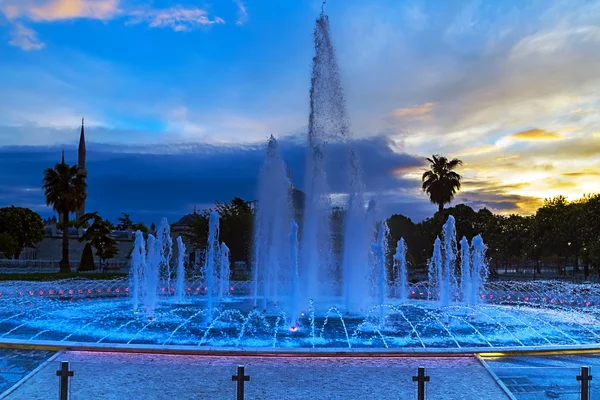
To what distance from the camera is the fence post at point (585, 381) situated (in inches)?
242

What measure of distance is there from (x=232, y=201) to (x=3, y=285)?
1219 inches

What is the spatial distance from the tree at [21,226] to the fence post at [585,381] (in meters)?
60.6

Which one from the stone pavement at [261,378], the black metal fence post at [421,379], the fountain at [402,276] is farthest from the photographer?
the fountain at [402,276]

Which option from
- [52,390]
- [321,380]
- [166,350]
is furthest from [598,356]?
[52,390]

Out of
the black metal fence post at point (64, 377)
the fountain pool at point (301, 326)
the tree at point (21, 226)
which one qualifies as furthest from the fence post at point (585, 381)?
the tree at point (21, 226)

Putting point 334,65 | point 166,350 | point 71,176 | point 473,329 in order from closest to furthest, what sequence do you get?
point 166,350 < point 473,329 < point 334,65 < point 71,176

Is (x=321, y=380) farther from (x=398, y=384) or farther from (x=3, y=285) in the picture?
(x=3, y=285)

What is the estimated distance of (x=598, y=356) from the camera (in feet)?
33.6

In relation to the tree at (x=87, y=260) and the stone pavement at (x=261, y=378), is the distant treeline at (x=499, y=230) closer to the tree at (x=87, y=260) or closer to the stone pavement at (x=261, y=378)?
the tree at (x=87, y=260)

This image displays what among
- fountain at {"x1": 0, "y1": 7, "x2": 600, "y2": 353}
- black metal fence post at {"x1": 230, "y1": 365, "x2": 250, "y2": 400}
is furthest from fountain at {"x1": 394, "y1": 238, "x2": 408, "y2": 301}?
black metal fence post at {"x1": 230, "y1": 365, "x2": 250, "y2": 400}

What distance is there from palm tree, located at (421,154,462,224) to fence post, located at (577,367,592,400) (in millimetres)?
41512

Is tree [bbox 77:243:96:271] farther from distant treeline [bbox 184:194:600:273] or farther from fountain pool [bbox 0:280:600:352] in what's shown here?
fountain pool [bbox 0:280:600:352]

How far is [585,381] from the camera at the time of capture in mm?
6145

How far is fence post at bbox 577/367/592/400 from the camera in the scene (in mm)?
6141
